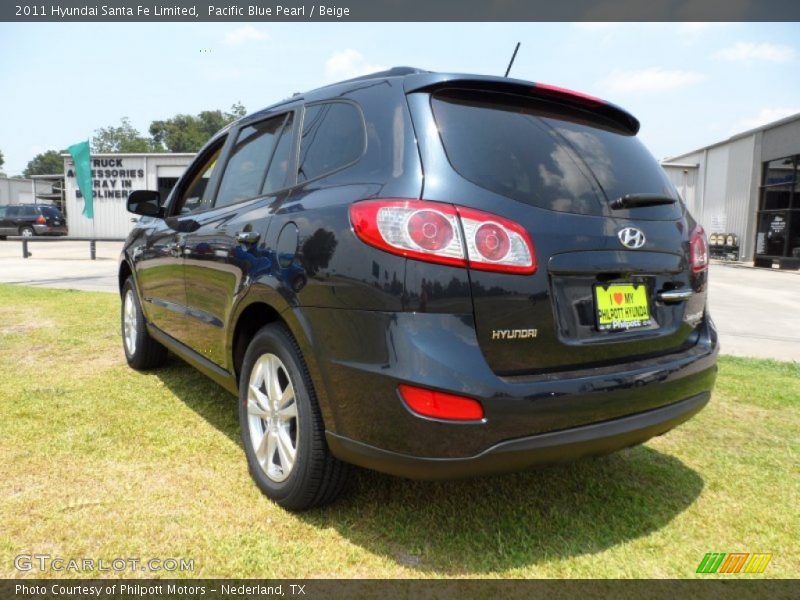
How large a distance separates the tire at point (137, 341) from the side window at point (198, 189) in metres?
0.99

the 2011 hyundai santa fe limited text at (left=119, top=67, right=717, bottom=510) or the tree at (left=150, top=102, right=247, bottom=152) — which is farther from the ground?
the tree at (left=150, top=102, right=247, bottom=152)

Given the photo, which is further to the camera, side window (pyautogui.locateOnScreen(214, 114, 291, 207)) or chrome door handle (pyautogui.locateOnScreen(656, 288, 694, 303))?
side window (pyautogui.locateOnScreen(214, 114, 291, 207))

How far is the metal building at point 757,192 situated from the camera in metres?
20.9

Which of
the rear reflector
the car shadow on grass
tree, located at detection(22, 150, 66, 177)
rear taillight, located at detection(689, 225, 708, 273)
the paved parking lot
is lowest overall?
the paved parking lot

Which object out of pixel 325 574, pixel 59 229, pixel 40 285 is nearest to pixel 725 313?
pixel 325 574

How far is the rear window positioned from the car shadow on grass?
4.12 feet

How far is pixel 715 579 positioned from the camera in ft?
6.85

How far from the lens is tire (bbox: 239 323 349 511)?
7.40 ft

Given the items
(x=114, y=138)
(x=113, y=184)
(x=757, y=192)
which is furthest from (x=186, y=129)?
(x=757, y=192)

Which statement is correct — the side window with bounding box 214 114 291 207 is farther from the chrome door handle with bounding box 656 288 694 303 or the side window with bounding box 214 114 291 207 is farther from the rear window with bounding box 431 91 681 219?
the chrome door handle with bounding box 656 288 694 303

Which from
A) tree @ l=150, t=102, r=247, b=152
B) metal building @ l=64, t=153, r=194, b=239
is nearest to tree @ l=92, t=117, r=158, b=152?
tree @ l=150, t=102, r=247, b=152

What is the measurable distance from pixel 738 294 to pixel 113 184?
1185 inches

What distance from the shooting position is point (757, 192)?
2266cm

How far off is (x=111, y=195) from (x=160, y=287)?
103ft
